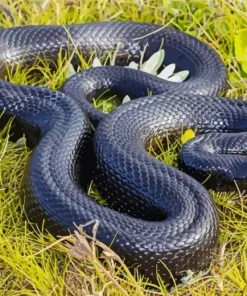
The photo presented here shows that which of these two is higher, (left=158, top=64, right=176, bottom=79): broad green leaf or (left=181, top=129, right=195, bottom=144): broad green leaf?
(left=158, top=64, right=176, bottom=79): broad green leaf

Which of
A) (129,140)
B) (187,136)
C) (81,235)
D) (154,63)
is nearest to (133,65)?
(154,63)

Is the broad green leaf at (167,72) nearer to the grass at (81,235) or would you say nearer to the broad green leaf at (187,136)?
the grass at (81,235)

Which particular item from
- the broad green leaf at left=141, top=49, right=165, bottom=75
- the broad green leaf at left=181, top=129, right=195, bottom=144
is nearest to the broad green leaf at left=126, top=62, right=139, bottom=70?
the broad green leaf at left=141, top=49, right=165, bottom=75

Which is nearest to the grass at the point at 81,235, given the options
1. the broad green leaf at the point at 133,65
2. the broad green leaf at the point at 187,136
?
the broad green leaf at the point at 187,136

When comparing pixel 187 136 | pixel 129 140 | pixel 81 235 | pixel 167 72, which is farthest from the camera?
pixel 167 72

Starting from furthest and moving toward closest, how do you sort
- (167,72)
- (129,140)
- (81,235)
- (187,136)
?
(167,72) → (187,136) → (129,140) → (81,235)

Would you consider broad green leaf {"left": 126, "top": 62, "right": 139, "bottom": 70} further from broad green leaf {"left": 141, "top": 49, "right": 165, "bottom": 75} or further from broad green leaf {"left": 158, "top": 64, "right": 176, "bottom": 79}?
broad green leaf {"left": 158, "top": 64, "right": 176, "bottom": 79}

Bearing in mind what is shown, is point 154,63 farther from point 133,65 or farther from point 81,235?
point 81,235
